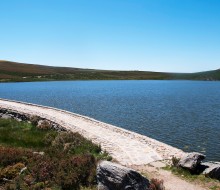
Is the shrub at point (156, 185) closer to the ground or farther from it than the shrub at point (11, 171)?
farther from it

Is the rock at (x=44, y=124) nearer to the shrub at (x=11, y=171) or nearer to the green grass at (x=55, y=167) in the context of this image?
the green grass at (x=55, y=167)

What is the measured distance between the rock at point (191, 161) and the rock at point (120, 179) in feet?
13.3

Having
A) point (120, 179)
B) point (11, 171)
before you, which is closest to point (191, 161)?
point (120, 179)

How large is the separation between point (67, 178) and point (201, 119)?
32228mm

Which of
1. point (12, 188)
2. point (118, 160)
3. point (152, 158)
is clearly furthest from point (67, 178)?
point (152, 158)

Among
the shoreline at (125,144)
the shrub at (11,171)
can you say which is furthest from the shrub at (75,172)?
the shoreline at (125,144)

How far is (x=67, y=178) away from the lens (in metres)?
15.5

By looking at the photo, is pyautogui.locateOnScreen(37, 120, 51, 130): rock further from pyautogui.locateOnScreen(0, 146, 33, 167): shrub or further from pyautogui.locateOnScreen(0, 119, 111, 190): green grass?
pyautogui.locateOnScreen(0, 146, 33, 167): shrub

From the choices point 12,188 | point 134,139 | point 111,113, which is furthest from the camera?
point 111,113

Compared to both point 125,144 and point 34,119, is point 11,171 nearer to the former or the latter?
point 125,144

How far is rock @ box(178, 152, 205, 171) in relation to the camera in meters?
16.9

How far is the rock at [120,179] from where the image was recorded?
13.2 m

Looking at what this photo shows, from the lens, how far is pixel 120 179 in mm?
13188

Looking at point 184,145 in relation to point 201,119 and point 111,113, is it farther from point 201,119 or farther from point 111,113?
point 111,113
